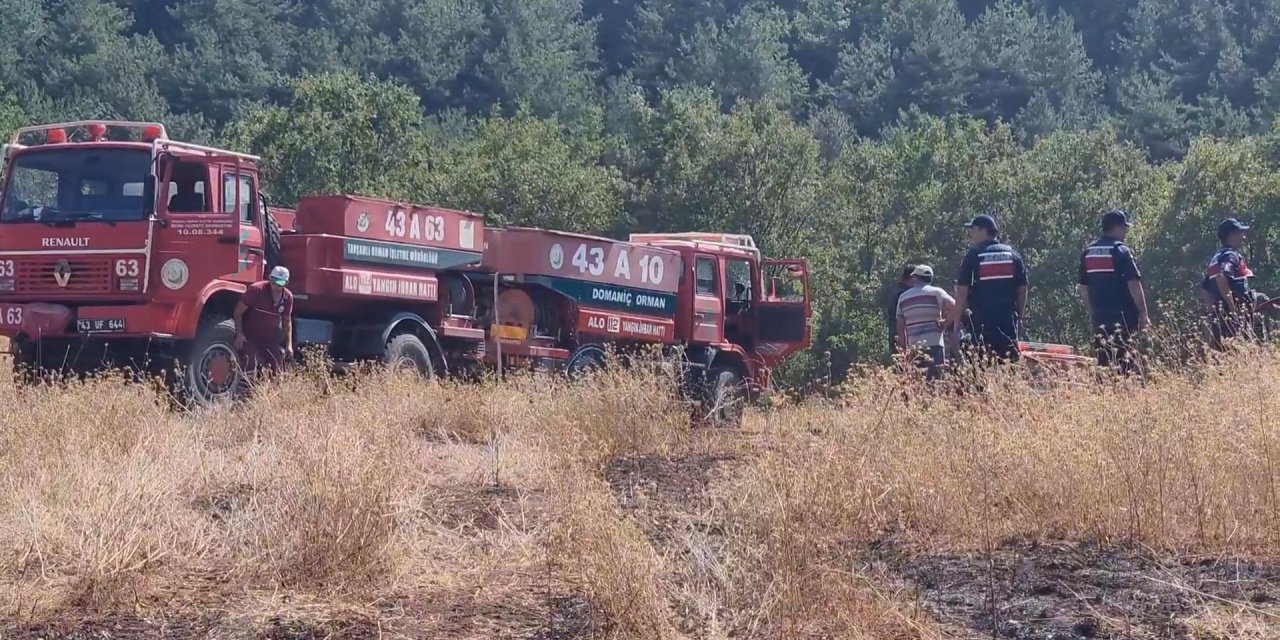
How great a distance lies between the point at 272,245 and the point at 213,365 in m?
1.52

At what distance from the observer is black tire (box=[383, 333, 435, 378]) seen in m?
15.6

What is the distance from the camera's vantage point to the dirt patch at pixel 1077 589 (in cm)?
546

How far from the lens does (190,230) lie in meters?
13.9

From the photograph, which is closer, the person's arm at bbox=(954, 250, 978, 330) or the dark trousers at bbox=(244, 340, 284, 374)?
the person's arm at bbox=(954, 250, 978, 330)

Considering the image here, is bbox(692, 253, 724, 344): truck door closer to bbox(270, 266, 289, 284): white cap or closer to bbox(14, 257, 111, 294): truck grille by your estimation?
bbox(270, 266, 289, 284): white cap

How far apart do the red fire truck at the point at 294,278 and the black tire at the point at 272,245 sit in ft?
0.06

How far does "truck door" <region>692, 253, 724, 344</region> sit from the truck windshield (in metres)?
7.65

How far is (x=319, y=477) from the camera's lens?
21.4 ft

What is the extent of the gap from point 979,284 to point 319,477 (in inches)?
253

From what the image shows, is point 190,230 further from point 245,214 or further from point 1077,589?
point 1077,589

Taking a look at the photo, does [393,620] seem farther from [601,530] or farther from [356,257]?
[356,257]

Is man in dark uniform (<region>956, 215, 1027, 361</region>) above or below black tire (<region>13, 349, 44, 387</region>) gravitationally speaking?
above

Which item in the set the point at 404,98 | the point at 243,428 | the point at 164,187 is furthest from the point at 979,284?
the point at 404,98

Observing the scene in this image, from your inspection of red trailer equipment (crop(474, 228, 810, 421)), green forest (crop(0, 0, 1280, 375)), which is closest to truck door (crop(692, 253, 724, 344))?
red trailer equipment (crop(474, 228, 810, 421))
